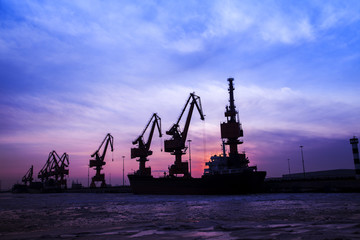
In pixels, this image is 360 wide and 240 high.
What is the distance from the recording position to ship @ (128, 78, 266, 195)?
50688mm

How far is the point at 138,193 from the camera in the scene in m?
70.8

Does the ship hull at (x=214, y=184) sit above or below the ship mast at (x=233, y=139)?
below

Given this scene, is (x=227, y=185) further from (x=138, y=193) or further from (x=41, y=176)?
(x=41, y=176)

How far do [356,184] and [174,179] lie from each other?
35.6 meters

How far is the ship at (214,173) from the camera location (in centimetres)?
5069

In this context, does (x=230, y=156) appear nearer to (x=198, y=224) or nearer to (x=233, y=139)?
(x=233, y=139)

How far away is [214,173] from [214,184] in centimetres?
517

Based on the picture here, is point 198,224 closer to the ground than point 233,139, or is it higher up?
closer to the ground

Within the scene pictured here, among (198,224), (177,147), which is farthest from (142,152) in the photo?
(198,224)

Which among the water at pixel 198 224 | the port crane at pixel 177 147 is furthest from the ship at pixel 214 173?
the water at pixel 198 224

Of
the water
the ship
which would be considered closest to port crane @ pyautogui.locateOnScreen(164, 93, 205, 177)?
the ship

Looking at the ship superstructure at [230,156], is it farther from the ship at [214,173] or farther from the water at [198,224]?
the water at [198,224]

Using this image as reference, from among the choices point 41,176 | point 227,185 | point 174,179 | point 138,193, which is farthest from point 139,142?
point 41,176

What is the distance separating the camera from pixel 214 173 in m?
57.1
